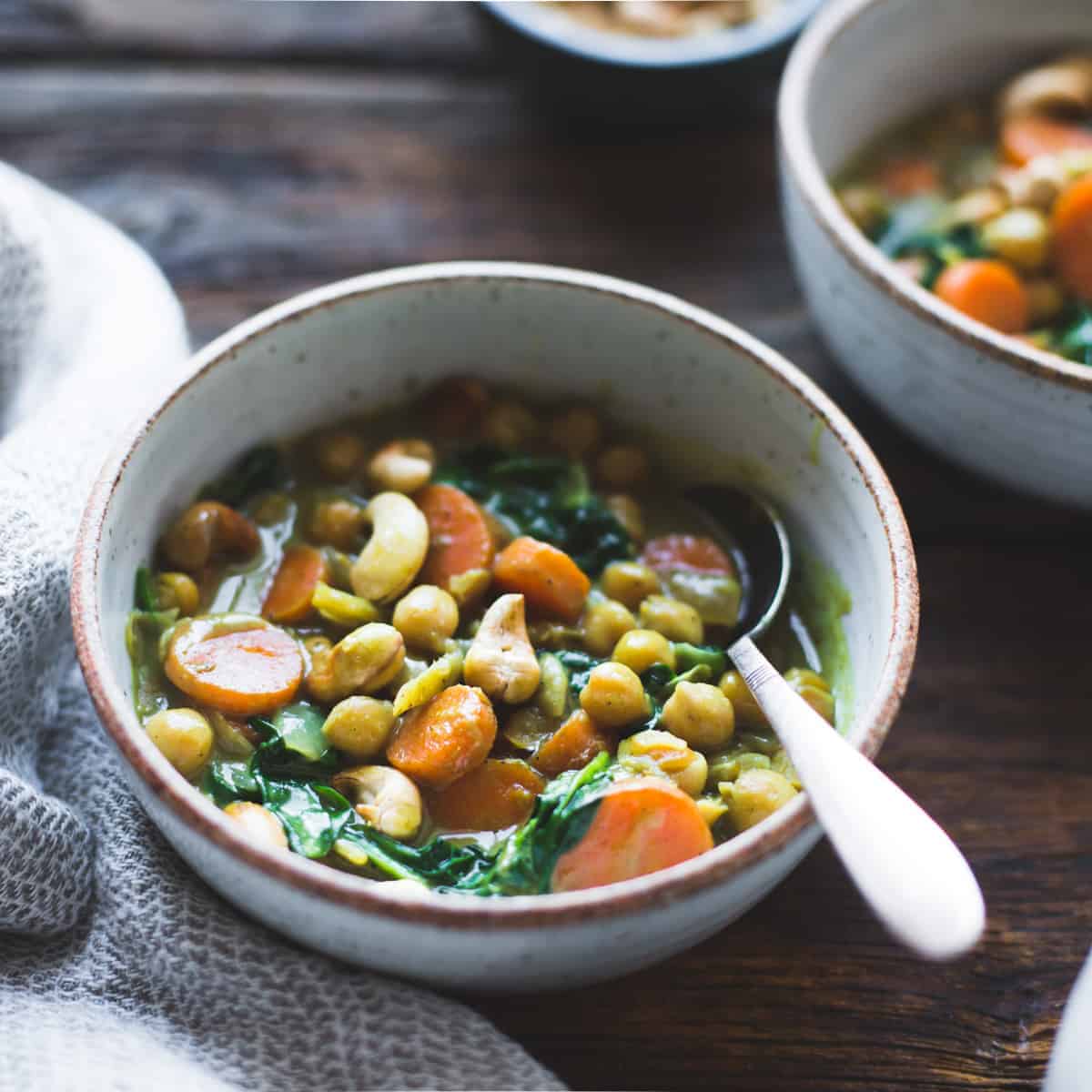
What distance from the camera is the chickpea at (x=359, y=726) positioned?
161 centimetres

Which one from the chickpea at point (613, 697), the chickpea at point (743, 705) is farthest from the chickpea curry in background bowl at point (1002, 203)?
the chickpea at point (613, 697)

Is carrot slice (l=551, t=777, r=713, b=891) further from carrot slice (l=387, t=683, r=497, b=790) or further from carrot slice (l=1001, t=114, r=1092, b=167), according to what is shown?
carrot slice (l=1001, t=114, r=1092, b=167)

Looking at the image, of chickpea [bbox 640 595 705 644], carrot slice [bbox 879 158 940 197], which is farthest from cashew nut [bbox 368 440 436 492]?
carrot slice [bbox 879 158 940 197]

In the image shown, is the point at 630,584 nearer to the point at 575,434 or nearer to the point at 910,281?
the point at 575,434

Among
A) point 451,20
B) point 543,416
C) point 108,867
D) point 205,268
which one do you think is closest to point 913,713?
point 543,416

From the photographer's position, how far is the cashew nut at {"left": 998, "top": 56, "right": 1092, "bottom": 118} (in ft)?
8.12

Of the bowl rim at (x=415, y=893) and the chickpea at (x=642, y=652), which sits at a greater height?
the bowl rim at (x=415, y=893)

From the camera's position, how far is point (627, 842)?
1442mm

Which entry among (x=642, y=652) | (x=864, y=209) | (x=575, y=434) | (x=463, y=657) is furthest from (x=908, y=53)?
(x=463, y=657)

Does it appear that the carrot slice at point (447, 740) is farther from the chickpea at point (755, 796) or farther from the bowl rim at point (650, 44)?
the bowl rim at point (650, 44)

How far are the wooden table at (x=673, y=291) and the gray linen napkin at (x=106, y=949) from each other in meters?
0.19

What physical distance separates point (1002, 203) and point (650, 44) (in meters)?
0.73

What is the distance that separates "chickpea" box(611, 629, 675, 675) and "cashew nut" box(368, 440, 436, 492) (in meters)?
0.39

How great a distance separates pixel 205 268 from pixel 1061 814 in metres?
1.67
